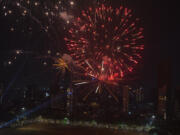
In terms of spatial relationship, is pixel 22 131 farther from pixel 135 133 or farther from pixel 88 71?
pixel 88 71

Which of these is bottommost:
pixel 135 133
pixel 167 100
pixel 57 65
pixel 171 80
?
pixel 135 133

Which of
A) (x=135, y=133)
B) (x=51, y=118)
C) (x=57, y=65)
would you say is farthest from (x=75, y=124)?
(x=57, y=65)

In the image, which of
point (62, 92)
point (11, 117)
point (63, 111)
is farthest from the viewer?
point (62, 92)

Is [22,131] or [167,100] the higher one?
[167,100]

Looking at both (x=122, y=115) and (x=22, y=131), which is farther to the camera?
(x=122, y=115)

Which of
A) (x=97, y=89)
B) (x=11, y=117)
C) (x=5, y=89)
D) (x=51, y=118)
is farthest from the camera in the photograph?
(x=97, y=89)

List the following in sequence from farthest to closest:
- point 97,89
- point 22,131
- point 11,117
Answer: point 97,89, point 11,117, point 22,131

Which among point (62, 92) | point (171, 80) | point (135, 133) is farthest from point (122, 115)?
point (62, 92)

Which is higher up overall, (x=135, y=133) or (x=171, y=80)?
(x=171, y=80)

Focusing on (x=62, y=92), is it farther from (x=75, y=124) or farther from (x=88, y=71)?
(x=75, y=124)
